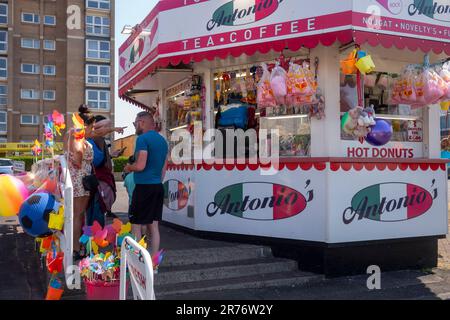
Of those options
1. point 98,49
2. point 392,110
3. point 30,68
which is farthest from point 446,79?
point 30,68

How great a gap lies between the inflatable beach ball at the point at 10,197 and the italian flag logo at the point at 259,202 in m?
2.62

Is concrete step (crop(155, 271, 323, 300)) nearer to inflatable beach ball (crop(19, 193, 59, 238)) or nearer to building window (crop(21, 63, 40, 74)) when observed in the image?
inflatable beach ball (crop(19, 193, 59, 238))

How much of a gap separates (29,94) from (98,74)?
661 cm

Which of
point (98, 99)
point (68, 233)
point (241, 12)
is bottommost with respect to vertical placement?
point (68, 233)

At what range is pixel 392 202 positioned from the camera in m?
6.30

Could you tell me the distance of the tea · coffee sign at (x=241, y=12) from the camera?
6.03 meters

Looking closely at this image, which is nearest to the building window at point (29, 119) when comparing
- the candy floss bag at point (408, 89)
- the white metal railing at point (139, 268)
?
the candy floss bag at point (408, 89)

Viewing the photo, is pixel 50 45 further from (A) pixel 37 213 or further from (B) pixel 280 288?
(B) pixel 280 288

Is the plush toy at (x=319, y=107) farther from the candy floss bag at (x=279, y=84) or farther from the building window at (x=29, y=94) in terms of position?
the building window at (x=29, y=94)

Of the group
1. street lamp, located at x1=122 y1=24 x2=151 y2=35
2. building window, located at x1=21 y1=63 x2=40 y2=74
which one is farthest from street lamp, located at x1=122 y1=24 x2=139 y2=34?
building window, located at x1=21 y1=63 x2=40 y2=74

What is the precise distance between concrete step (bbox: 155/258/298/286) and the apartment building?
126 feet

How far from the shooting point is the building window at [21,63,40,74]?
42.3 metres
